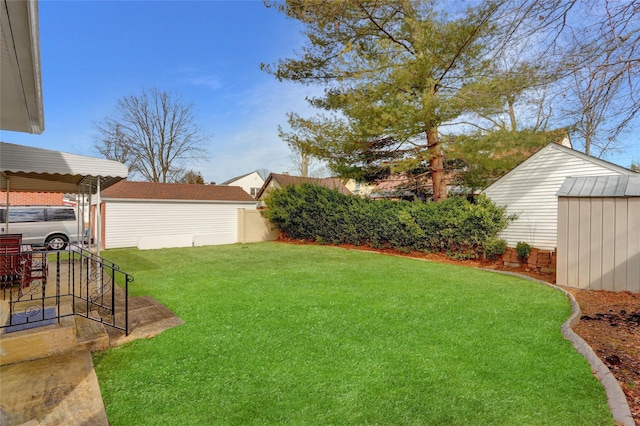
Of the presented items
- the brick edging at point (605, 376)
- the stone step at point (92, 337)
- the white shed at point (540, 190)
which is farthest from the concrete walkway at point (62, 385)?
the white shed at point (540, 190)

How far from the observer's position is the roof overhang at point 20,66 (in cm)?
245

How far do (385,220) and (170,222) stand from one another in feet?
33.1

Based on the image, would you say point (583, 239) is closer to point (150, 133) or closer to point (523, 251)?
point (523, 251)

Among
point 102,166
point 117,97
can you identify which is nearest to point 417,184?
point 102,166

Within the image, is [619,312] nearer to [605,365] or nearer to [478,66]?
[605,365]

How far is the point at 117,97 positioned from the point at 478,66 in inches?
1007

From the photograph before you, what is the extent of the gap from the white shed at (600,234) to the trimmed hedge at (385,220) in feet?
10.4

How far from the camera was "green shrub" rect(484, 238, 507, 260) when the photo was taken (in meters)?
9.54

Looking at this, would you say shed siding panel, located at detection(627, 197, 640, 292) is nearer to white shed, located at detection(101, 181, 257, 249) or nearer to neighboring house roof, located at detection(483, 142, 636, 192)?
neighboring house roof, located at detection(483, 142, 636, 192)

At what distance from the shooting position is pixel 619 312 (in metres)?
4.88

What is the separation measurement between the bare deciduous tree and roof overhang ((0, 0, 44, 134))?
2391 cm

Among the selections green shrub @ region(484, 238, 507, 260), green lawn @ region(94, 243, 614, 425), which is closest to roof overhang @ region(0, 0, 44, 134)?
green lawn @ region(94, 243, 614, 425)

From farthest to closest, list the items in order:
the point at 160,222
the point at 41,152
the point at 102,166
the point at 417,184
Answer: the point at 160,222
the point at 417,184
the point at 102,166
the point at 41,152

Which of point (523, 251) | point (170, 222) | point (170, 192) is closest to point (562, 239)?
point (523, 251)
